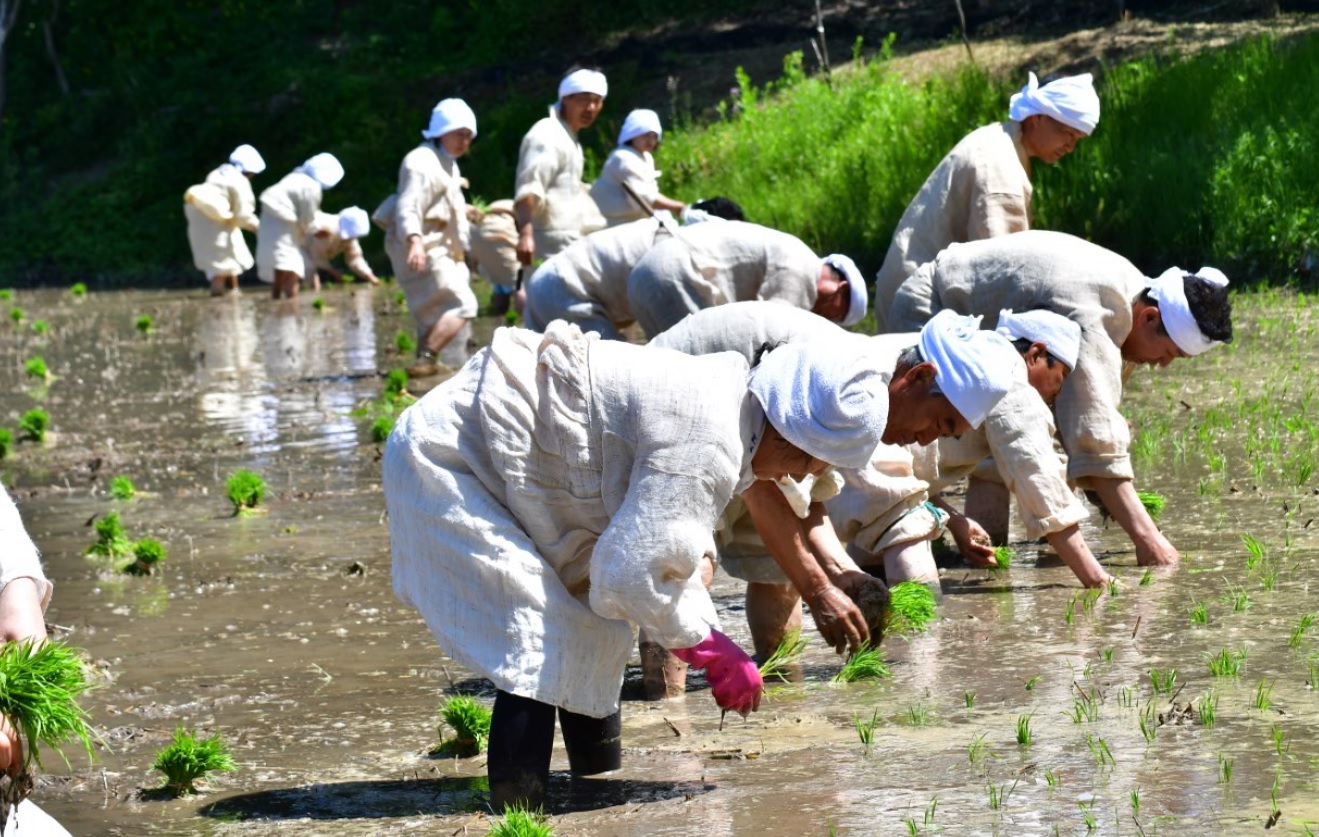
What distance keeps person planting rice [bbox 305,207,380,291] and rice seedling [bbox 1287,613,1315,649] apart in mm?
18074

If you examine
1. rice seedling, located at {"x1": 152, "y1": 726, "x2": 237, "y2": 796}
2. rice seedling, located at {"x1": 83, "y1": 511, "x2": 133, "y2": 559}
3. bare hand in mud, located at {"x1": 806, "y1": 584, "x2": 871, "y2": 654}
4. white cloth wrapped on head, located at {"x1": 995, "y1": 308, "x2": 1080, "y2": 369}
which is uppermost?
white cloth wrapped on head, located at {"x1": 995, "y1": 308, "x2": 1080, "y2": 369}

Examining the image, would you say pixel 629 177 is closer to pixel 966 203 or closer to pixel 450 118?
pixel 450 118

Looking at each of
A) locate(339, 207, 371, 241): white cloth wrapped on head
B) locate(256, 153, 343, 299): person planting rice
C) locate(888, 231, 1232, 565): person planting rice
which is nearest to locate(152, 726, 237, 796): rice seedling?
locate(888, 231, 1232, 565): person planting rice

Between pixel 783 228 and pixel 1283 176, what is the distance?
16.5ft

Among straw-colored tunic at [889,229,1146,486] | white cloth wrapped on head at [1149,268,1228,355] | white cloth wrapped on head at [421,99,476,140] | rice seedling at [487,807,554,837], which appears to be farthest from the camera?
white cloth wrapped on head at [421,99,476,140]

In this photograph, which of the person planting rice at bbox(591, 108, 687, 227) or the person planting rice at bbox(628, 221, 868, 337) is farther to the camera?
the person planting rice at bbox(591, 108, 687, 227)

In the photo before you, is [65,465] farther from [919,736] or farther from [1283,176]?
[1283,176]

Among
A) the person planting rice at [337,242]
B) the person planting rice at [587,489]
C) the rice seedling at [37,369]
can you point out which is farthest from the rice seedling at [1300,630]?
the person planting rice at [337,242]

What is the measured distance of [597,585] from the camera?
14.7 feet

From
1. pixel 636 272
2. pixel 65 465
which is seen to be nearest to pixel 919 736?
pixel 636 272

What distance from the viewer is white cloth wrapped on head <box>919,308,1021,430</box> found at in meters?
4.76

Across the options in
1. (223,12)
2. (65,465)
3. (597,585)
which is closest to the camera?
(597,585)

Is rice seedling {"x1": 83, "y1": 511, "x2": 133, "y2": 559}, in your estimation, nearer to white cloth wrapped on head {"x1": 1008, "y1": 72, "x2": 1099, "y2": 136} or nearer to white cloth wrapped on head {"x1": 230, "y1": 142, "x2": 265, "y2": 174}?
white cloth wrapped on head {"x1": 1008, "y1": 72, "x2": 1099, "y2": 136}

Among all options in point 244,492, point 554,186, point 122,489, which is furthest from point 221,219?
point 244,492
